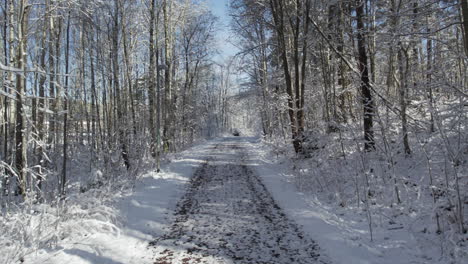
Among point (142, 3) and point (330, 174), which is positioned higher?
point (142, 3)

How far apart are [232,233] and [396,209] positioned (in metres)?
3.19

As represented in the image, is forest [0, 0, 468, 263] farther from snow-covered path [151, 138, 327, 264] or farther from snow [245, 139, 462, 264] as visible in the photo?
snow-covered path [151, 138, 327, 264]

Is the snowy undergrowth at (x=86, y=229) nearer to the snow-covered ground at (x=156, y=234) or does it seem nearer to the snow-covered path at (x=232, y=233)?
the snow-covered ground at (x=156, y=234)

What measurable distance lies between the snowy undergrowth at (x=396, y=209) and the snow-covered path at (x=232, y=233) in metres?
0.48

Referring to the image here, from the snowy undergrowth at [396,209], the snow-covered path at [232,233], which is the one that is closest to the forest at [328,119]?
the snowy undergrowth at [396,209]

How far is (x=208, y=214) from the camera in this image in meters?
6.00

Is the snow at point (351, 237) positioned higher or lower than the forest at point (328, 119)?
lower

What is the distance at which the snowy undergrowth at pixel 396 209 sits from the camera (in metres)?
3.94

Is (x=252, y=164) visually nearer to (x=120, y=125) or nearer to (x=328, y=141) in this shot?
(x=328, y=141)

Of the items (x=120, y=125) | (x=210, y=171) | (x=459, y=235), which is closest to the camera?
(x=459, y=235)

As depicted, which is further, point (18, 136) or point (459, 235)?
point (18, 136)

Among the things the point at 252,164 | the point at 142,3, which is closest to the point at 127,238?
the point at 252,164

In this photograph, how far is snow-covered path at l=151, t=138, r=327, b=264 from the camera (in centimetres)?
405

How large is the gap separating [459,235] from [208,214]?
4.21 meters
